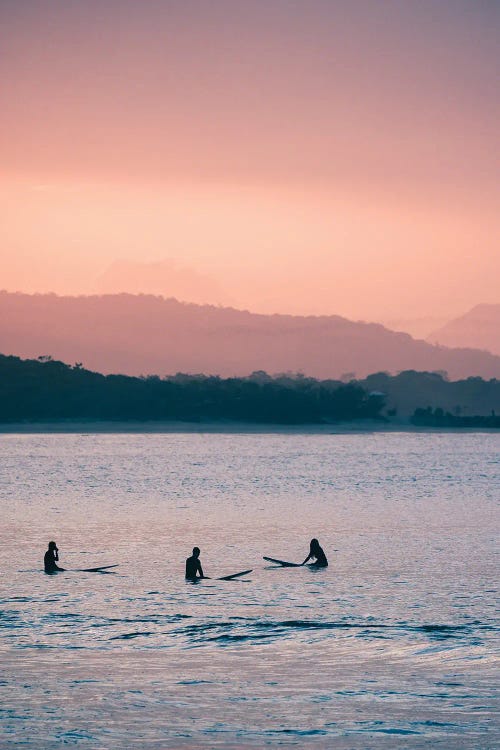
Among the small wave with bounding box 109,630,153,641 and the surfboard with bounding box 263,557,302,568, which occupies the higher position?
the surfboard with bounding box 263,557,302,568

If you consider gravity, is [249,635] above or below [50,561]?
below

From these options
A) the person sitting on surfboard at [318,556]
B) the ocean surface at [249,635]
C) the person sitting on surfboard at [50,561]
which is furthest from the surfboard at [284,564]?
the person sitting on surfboard at [50,561]

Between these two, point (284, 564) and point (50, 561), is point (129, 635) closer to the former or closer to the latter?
point (50, 561)

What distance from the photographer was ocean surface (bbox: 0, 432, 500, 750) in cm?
2191

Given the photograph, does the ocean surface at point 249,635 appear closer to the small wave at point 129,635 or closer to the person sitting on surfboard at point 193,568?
the small wave at point 129,635

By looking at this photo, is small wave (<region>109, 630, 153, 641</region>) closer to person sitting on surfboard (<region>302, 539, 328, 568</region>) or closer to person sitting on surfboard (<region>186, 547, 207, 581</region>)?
person sitting on surfboard (<region>186, 547, 207, 581</region>)

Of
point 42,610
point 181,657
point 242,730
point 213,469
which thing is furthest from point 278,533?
point 213,469

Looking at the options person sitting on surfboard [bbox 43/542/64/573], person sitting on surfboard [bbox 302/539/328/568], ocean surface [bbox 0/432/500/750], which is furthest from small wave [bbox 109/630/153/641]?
person sitting on surfboard [bbox 302/539/328/568]

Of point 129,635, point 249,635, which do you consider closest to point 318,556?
point 249,635

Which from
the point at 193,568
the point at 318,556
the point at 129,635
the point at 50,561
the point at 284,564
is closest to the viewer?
the point at 129,635

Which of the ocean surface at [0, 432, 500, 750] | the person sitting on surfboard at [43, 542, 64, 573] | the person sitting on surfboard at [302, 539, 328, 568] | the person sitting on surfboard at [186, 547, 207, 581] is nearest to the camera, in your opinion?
the ocean surface at [0, 432, 500, 750]

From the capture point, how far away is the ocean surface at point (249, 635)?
21914 millimetres

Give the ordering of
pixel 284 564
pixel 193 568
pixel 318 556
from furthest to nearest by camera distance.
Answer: pixel 284 564 → pixel 318 556 → pixel 193 568

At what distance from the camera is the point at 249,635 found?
3059cm
